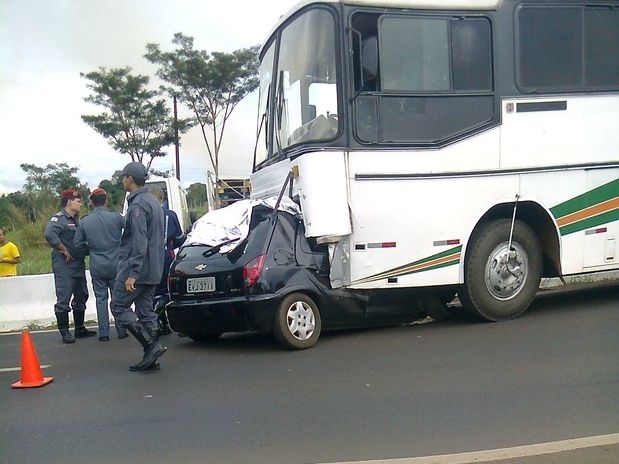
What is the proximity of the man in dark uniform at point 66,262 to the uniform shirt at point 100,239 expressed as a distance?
18 centimetres

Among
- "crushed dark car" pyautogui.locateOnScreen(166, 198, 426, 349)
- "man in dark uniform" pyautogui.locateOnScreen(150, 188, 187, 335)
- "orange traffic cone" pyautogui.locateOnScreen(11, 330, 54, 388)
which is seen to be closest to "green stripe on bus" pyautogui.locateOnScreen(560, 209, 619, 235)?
"crushed dark car" pyautogui.locateOnScreen(166, 198, 426, 349)

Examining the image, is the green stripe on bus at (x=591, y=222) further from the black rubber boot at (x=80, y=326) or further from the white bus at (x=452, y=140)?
the black rubber boot at (x=80, y=326)

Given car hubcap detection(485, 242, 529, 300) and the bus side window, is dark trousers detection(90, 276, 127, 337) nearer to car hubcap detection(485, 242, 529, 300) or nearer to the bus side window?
the bus side window

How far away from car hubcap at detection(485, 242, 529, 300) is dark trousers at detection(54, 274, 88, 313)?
5.11m

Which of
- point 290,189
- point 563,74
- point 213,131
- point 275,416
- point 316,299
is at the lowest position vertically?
point 275,416

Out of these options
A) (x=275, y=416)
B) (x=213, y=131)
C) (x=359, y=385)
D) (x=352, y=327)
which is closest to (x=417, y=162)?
(x=352, y=327)

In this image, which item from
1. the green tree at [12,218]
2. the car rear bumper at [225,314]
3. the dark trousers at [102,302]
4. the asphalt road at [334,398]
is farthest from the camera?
the green tree at [12,218]

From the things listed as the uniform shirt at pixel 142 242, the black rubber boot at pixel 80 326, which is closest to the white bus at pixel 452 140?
the uniform shirt at pixel 142 242

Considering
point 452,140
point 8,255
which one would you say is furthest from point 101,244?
point 452,140

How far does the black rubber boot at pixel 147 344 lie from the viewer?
20.1 ft

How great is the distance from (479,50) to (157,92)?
2655cm

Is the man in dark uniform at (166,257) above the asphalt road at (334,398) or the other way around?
above

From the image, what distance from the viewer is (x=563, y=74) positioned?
7.59 m

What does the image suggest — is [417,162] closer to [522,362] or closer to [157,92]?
[522,362]
